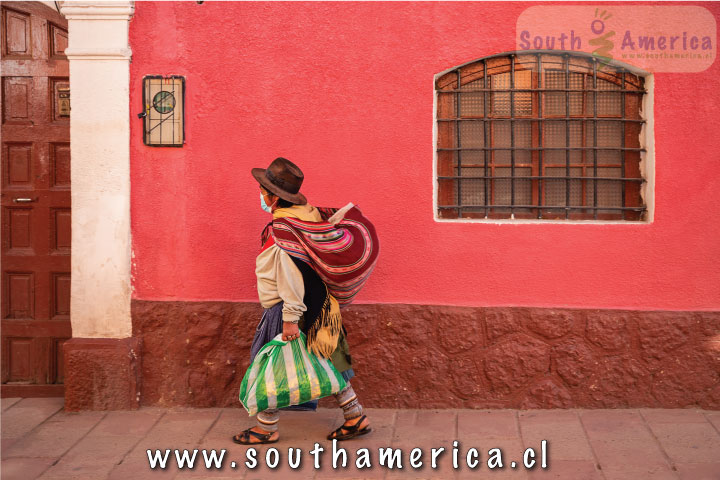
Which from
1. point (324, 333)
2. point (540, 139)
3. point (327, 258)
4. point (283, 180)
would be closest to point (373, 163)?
point (283, 180)

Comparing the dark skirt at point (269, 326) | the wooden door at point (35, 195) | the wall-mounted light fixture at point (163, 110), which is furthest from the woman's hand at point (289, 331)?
the wooden door at point (35, 195)

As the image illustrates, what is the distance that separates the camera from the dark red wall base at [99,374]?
17.0 feet

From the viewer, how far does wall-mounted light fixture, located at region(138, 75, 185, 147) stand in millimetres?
5176

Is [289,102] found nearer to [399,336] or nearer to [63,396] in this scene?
[399,336]

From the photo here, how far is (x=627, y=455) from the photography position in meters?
4.32

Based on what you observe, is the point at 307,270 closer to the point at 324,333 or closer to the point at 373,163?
the point at 324,333

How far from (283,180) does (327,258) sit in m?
0.52

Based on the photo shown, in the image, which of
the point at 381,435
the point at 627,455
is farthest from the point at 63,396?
the point at 627,455

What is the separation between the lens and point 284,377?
4.34m

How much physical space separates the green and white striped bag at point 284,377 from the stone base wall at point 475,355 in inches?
31.5

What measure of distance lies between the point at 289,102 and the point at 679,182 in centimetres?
267

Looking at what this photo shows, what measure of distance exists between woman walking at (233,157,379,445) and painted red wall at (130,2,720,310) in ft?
2.32

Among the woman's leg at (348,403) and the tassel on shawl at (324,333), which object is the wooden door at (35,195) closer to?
the tassel on shawl at (324,333)

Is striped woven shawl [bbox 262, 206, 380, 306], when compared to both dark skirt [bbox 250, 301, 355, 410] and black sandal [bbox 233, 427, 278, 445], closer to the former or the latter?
dark skirt [bbox 250, 301, 355, 410]
